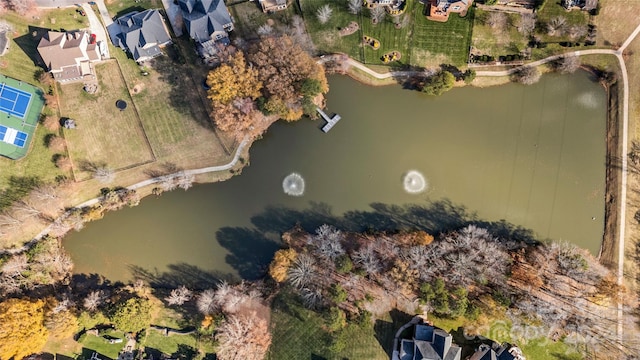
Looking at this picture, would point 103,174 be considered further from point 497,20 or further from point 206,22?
point 497,20

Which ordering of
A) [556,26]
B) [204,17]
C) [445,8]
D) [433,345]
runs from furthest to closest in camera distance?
[556,26]
[445,8]
[204,17]
[433,345]

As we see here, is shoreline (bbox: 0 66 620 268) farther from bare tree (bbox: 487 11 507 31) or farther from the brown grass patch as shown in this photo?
bare tree (bbox: 487 11 507 31)

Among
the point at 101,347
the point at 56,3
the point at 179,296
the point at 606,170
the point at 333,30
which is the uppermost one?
the point at 333,30

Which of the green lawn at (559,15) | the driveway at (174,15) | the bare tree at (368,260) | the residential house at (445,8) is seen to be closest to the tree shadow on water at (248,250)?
the bare tree at (368,260)

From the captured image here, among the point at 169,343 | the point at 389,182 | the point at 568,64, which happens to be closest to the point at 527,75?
the point at 568,64

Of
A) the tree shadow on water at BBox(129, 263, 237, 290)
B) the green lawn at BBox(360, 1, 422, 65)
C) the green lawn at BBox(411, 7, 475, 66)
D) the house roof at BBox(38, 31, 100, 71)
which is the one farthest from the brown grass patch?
the house roof at BBox(38, 31, 100, 71)

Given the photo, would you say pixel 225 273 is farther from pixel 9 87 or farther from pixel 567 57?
pixel 567 57
